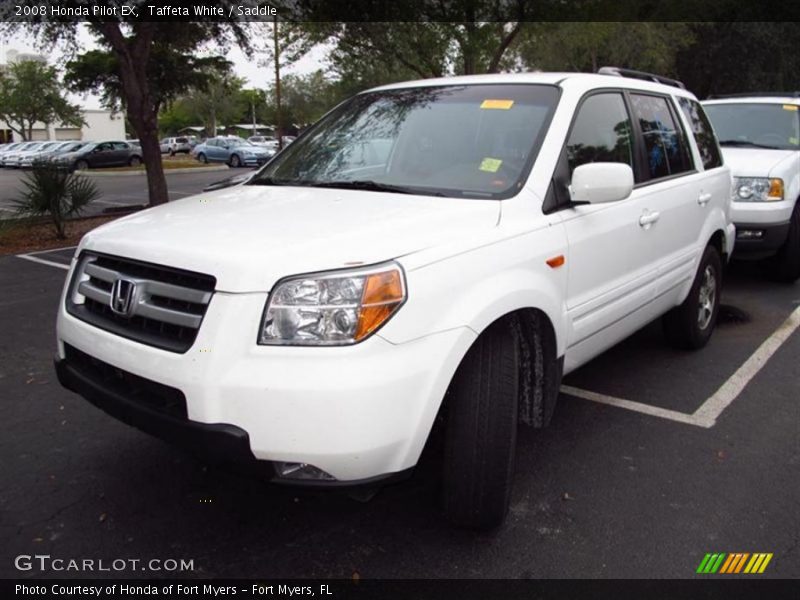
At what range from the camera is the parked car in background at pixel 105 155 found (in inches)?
1357

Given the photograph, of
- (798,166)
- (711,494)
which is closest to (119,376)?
(711,494)

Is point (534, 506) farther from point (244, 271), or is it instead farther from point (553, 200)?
point (244, 271)

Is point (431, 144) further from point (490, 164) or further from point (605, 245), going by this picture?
point (605, 245)

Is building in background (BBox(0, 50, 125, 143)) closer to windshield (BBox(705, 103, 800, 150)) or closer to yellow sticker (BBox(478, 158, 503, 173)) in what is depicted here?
windshield (BBox(705, 103, 800, 150))

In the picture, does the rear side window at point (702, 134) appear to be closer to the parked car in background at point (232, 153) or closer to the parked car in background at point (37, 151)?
the parked car in background at point (232, 153)

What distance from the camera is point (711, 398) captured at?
428 cm

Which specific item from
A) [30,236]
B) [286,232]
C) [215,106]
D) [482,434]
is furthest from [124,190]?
[215,106]

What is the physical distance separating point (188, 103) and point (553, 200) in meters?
74.6

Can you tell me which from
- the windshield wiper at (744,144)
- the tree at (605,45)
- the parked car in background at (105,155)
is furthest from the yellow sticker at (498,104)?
the parked car in background at (105,155)

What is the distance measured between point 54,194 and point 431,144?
860 centimetres

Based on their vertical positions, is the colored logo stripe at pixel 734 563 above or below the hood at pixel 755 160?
below

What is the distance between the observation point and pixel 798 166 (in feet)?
23.5

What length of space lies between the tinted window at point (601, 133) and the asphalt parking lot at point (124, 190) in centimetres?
1210

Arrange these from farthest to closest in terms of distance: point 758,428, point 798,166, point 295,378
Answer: point 798,166 → point 758,428 → point 295,378
